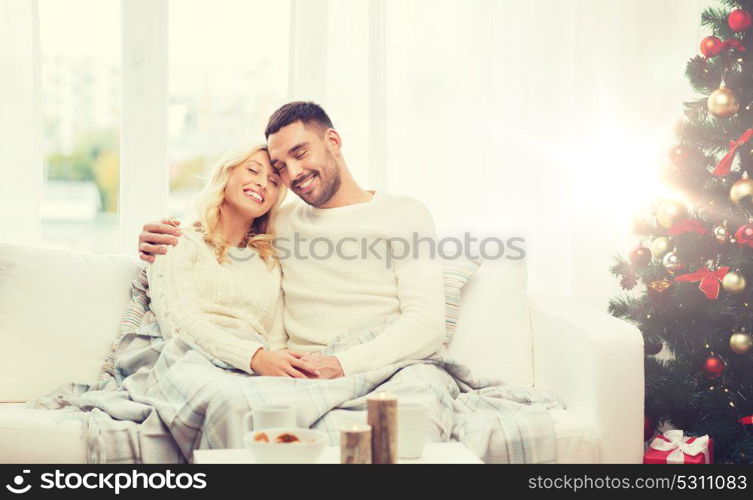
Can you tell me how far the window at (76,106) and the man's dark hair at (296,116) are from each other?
965 millimetres

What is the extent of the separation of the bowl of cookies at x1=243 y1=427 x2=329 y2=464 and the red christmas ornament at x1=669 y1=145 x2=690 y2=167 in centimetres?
168

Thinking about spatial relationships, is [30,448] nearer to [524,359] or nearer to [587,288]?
[524,359]

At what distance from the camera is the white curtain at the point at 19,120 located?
9.54ft

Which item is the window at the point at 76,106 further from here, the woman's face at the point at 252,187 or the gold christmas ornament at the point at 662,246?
the gold christmas ornament at the point at 662,246

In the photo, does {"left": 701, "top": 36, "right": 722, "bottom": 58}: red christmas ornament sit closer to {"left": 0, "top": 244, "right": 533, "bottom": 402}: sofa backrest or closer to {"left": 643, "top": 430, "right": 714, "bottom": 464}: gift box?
{"left": 0, "top": 244, "right": 533, "bottom": 402}: sofa backrest

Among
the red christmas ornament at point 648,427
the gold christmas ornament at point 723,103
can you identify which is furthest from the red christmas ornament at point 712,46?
the red christmas ornament at point 648,427

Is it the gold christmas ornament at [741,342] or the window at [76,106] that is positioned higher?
the window at [76,106]

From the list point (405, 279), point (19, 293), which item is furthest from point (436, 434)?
point (19, 293)

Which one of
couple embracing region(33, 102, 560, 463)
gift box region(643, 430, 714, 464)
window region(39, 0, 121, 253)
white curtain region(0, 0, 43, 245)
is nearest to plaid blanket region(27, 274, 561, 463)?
couple embracing region(33, 102, 560, 463)

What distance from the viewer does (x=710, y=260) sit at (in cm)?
263

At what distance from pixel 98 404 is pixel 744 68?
204 cm

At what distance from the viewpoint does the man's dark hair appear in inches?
94.0

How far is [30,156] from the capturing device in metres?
2.94

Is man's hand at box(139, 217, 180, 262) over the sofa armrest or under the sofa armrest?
over
